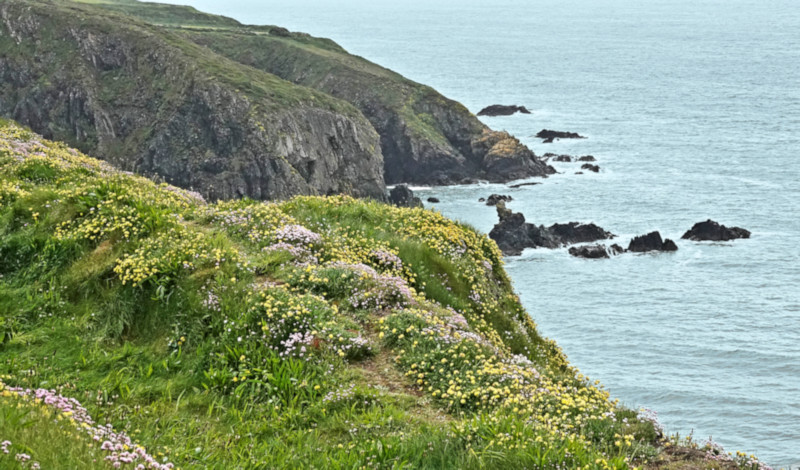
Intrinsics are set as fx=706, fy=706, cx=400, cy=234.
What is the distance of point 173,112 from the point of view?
91.8 metres

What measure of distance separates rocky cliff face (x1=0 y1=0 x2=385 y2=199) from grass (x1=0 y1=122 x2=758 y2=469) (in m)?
71.0

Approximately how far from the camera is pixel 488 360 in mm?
9367

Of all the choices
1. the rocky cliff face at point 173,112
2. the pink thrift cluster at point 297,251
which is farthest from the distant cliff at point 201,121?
the pink thrift cluster at point 297,251

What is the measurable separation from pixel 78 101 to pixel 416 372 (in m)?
96.6

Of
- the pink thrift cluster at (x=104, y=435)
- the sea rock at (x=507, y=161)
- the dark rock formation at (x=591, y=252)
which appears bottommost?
the dark rock formation at (x=591, y=252)

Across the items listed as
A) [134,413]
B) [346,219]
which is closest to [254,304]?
[134,413]

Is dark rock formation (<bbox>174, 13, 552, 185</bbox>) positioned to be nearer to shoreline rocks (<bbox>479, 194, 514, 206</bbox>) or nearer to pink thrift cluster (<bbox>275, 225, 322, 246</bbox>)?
shoreline rocks (<bbox>479, 194, 514, 206</bbox>)

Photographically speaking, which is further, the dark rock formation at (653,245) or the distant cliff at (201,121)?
the distant cliff at (201,121)

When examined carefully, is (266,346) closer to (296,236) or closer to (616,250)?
(296,236)

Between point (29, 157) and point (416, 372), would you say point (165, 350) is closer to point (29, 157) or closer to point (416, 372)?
point (416, 372)

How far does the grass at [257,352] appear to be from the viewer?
24.0ft

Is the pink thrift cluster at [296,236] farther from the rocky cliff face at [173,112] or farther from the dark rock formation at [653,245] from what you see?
the rocky cliff face at [173,112]

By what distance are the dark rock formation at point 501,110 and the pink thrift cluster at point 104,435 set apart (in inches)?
5156

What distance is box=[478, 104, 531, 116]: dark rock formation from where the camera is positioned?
135375mm
